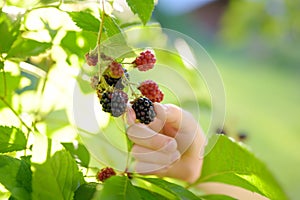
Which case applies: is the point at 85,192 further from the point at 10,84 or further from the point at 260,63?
the point at 260,63

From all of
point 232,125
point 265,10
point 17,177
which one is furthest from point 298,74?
Result: point 17,177

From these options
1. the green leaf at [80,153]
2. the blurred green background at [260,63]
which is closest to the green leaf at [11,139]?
the green leaf at [80,153]

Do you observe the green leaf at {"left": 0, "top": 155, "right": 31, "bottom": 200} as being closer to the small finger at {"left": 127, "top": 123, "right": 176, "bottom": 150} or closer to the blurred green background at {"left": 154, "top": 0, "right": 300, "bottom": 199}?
the small finger at {"left": 127, "top": 123, "right": 176, "bottom": 150}

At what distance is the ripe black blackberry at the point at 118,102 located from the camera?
323mm

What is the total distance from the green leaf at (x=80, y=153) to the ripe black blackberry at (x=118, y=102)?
0.07m

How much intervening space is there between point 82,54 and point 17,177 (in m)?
0.14

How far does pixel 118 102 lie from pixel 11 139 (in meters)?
0.09

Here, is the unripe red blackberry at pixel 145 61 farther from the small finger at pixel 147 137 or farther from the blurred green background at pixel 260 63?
the blurred green background at pixel 260 63

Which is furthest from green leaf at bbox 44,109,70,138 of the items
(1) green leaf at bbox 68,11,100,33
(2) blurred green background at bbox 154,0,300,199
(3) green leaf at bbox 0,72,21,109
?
(2) blurred green background at bbox 154,0,300,199

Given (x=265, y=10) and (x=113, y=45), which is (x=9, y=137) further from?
(x=265, y=10)

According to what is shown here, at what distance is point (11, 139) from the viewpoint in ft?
1.22

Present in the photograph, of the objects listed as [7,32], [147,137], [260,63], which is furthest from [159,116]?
[260,63]

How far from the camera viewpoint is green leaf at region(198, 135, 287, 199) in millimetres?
336

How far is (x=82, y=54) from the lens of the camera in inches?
16.9
